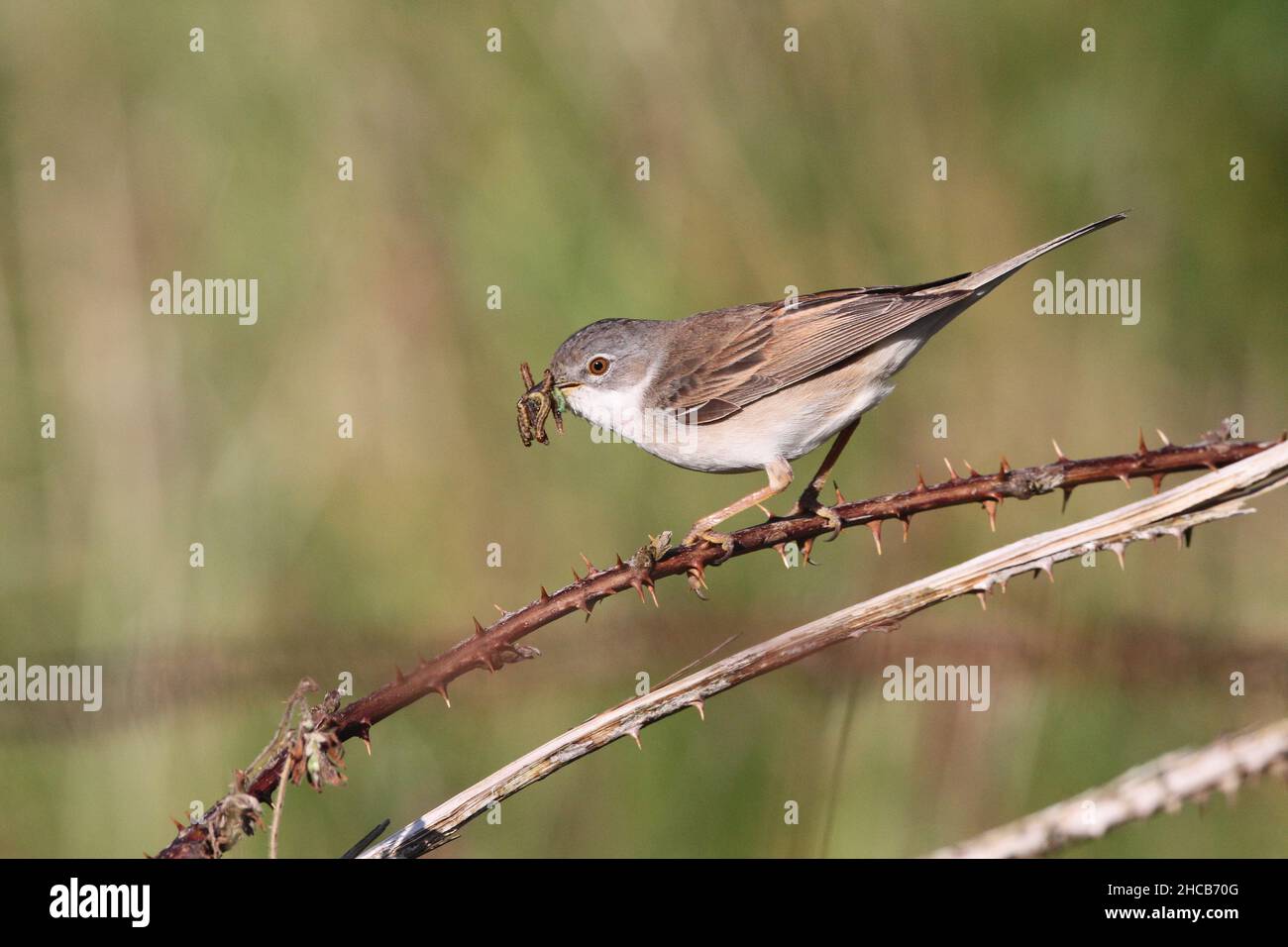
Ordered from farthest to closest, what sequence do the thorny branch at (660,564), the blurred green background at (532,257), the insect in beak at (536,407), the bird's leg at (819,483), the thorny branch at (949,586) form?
the blurred green background at (532,257)
the insect in beak at (536,407)
the bird's leg at (819,483)
the thorny branch at (949,586)
the thorny branch at (660,564)

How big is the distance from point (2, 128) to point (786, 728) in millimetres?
5161

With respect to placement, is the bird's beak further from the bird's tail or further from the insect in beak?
the bird's tail

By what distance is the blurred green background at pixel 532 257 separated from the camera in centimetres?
591

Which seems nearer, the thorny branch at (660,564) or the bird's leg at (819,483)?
the thorny branch at (660,564)

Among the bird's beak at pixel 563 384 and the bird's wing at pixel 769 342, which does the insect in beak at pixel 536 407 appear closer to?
the bird's beak at pixel 563 384

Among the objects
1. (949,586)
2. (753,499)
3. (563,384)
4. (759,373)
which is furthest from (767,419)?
(949,586)

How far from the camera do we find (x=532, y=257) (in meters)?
6.18

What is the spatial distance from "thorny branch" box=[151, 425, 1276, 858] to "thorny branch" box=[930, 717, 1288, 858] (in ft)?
2.43

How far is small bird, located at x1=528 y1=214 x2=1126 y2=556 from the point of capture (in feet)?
16.1

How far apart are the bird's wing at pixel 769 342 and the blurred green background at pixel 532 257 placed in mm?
818

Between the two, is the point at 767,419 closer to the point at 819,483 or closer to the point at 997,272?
the point at 819,483

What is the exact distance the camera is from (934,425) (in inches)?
241

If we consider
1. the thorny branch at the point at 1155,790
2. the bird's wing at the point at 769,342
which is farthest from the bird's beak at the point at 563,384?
the thorny branch at the point at 1155,790

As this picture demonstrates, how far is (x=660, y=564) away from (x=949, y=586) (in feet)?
2.61
